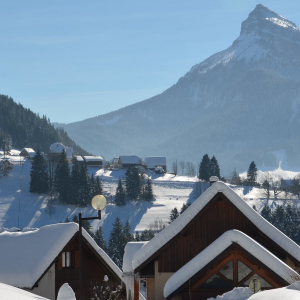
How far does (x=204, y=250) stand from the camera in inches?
836

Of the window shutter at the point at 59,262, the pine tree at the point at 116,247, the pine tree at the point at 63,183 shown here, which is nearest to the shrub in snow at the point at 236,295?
the window shutter at the point at 59,262

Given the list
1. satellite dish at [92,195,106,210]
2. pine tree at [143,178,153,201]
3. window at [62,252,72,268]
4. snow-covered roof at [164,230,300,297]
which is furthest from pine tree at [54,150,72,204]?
satellite dish at [92,195,106,210]

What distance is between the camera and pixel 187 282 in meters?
21.1

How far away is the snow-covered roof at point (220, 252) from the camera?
20609 mm

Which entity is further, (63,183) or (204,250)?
(63,183)

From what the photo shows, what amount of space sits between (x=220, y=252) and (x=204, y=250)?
50cm

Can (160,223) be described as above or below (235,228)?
below

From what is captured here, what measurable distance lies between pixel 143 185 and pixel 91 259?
160 metres

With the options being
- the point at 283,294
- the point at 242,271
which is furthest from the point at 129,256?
the point at 283,294

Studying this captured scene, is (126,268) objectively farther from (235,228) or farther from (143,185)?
(143,185)

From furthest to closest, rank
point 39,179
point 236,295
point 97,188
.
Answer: point 39,179 → point 97,188 → point 236,295

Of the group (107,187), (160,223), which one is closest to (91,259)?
(160,223)

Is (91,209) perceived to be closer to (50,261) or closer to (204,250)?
(50,261)

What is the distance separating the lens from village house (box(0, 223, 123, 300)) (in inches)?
1126
